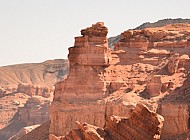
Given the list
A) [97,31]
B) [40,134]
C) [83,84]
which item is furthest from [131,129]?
[40,134]

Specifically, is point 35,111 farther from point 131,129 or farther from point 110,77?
point 131,129

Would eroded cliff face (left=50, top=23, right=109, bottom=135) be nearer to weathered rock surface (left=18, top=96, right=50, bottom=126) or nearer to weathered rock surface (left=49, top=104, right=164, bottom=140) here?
weathered rock surface (left=49, top=104, right=164, bottom=140)

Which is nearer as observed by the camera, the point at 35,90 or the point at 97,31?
the point at 97,31

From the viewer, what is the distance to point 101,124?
51.2 meters

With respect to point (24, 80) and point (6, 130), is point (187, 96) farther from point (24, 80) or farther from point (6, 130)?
point (24, 80)

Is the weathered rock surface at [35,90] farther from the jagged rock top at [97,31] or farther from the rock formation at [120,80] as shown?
the jagged rock top at [97,31]

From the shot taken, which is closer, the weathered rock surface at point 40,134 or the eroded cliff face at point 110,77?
the eroded cliff face at point 110,77

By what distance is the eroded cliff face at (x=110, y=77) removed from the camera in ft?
169

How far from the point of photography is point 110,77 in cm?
5534

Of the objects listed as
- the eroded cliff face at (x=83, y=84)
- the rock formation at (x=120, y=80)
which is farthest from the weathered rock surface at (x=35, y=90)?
the eroded cliff face at (x=83, y=84)

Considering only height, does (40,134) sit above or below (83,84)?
below

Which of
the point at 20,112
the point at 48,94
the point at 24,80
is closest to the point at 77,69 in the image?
the point at 20,112

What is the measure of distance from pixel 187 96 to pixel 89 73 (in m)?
10.7

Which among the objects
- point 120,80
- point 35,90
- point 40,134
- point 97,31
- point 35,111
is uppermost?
point 97,31
